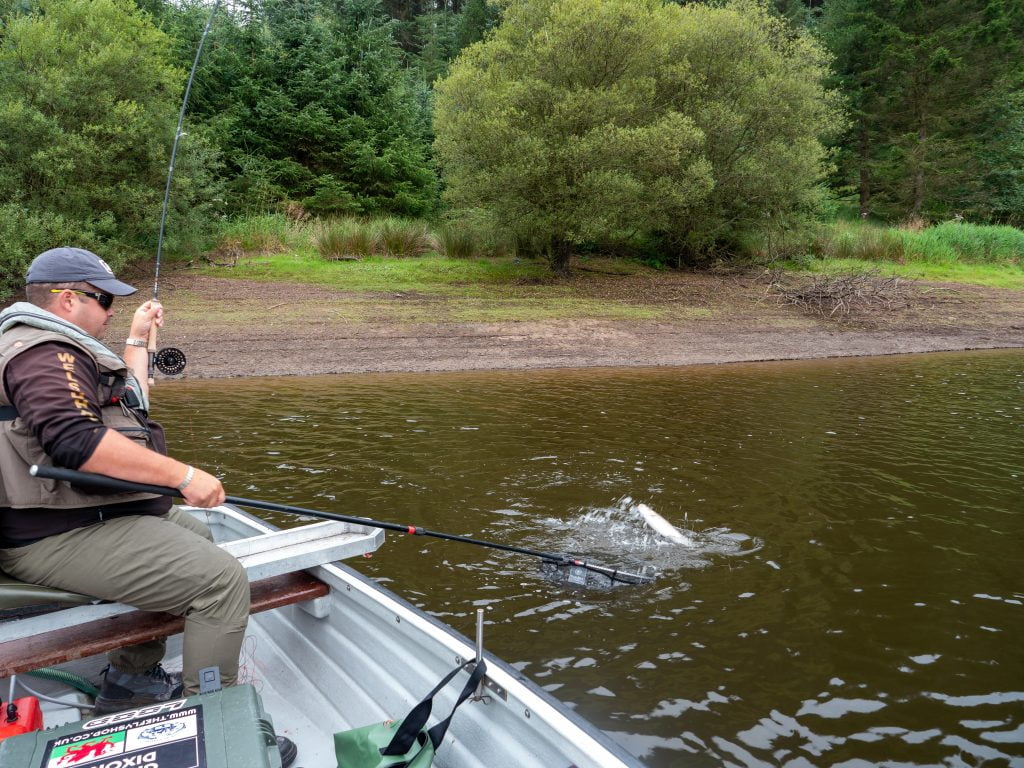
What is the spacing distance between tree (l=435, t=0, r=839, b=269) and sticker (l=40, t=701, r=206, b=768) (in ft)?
61.1

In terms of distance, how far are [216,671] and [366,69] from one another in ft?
101

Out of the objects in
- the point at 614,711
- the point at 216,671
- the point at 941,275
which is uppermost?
the point at 941,275

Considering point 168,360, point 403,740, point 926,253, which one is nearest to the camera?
point 403,740

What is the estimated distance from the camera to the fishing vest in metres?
2.65

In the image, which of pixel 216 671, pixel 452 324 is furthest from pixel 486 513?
pixel 452 324

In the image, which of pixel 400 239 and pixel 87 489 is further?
pixel 400 239

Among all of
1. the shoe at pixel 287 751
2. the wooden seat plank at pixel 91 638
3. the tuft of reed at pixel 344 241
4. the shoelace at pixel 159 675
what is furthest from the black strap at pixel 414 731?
the tuft of reed at pixel 344 241

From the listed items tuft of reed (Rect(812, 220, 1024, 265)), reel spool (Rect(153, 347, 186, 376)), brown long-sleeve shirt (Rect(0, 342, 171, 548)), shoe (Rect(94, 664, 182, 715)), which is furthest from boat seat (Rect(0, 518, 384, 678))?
tuft of reed (Rect(812, 220, 1024, 265))

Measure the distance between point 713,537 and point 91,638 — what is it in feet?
15.7

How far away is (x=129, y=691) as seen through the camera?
335cm

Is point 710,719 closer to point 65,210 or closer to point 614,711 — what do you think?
point 614,711

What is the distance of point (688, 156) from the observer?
72.5ft

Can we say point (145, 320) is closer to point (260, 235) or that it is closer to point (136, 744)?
point (136, 744)

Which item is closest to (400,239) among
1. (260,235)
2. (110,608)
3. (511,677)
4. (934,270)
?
(260,235)
